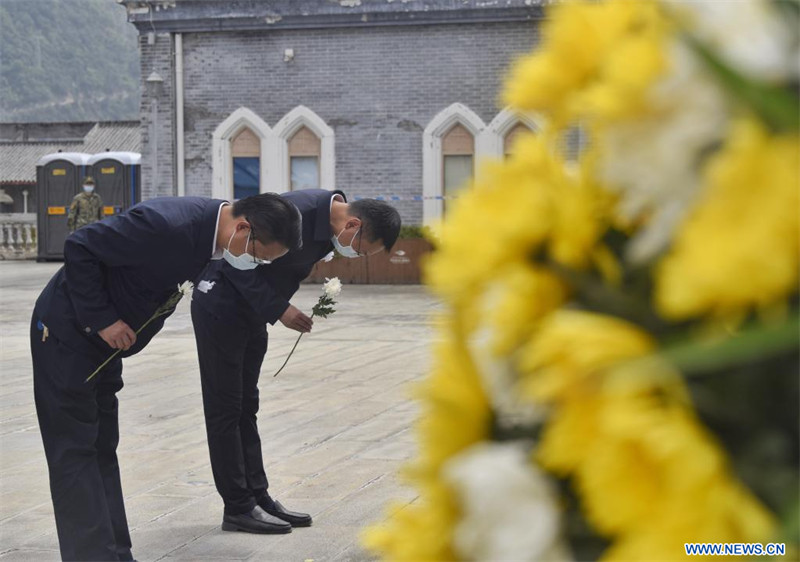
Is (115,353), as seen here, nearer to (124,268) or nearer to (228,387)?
(124,268)

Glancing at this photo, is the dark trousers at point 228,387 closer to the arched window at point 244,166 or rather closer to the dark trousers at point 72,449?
the dark trousers at point 72,449

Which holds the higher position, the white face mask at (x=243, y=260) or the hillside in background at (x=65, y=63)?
the hillside in background at (x=65, y=63)

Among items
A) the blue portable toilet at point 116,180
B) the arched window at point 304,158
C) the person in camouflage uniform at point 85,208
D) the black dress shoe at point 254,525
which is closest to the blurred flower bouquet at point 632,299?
the black dress shoe at point 254,525

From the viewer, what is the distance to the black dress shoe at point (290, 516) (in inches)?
218

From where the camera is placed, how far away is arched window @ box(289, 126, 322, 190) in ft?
74.4

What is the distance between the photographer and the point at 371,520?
5.54 metres

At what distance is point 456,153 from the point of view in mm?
22281

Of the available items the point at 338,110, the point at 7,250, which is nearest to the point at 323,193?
the point at 338,110

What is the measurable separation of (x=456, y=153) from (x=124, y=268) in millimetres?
18119

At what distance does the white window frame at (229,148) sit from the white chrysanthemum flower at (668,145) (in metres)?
21.8

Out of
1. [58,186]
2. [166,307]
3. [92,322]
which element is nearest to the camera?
[92,322]

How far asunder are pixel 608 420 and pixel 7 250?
1269 inches

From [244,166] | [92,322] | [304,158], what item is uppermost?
[304,158]

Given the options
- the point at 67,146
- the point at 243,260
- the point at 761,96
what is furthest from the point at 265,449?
the point at 67,146
